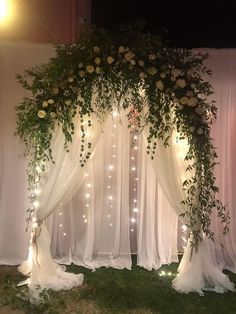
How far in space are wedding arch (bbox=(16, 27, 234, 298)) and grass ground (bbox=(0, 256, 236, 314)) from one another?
0.13 meters

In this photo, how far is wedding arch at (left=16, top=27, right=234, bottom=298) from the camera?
3.27m

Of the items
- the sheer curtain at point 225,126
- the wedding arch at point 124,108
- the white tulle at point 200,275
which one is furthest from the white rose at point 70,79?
the white tulle at point 200,275

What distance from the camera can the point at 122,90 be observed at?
333cm

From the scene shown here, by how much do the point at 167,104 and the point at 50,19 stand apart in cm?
229

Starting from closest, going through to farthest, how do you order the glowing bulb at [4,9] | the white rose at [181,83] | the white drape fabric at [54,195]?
1. the white rose at [181,83]
2. the white drape fabric at [54,195]
3. the glowing bulb at [4,9]

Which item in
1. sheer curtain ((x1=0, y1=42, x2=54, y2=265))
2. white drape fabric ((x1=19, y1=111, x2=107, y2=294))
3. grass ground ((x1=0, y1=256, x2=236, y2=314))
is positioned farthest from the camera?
sheer curtain ((x1=0, y1=42, x2=54, y2=265))

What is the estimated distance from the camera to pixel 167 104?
10.9 feet

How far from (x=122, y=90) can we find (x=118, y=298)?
5.90 ft

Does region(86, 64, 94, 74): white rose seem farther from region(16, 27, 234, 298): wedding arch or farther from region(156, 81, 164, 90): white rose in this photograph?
region(156, 81, 164, 90): white rose

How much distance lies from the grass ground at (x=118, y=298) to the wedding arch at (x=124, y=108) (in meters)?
0.13

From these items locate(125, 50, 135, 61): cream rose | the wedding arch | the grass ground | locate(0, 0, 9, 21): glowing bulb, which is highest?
locate(0, 0, 9, 21): glowing bulb

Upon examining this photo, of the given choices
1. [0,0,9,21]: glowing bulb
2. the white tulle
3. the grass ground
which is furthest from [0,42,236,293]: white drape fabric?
[0,0,9,21]: glowing bulb

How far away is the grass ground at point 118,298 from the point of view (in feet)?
10.3

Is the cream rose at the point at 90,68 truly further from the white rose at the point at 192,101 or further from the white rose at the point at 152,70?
the white rose at the point at 192,101
